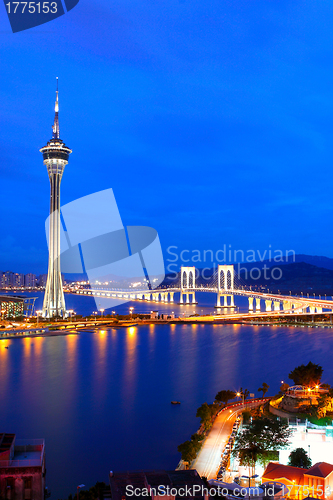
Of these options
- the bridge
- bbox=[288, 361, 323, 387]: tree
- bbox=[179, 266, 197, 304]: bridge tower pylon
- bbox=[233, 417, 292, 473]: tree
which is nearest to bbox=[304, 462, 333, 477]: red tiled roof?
bbox=[233, 417, 292, 473]: tree

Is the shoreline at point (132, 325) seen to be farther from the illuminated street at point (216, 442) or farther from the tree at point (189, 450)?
the tree at point (189, 450)

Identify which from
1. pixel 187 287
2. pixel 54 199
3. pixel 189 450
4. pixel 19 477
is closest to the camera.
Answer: pixel 19 477

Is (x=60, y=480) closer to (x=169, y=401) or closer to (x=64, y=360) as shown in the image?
(x=169, y=401)

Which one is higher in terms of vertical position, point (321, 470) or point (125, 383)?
point (125, 383)

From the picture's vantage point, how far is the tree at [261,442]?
5531mm

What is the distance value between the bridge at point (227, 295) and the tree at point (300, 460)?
2010 cm

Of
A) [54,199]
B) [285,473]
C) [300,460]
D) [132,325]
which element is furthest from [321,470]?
[132,325]

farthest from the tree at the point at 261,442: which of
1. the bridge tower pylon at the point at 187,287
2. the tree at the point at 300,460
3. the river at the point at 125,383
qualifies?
the bridge tower pylon at the point at 187,287

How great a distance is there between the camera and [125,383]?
37.2ft

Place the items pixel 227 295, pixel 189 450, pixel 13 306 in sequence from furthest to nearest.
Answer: pixel 227 295 → pixel 13 306 → pixel 189 450

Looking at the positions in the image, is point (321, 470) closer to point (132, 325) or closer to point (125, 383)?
point (125, 383)

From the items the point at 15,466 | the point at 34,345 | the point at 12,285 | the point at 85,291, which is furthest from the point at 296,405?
the point at 12,285

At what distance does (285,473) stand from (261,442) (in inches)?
32.9

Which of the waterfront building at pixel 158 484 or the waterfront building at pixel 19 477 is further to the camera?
the waterfront building at pixel 19 477
